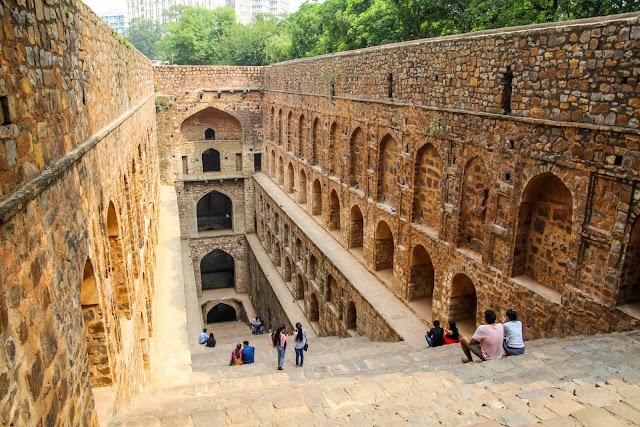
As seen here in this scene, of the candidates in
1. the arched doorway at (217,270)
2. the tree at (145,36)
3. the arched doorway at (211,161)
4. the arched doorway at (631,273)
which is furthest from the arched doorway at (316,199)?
the tree at (145,36)

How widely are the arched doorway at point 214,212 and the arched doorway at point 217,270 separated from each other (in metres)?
1.39

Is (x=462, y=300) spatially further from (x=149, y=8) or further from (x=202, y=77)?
(x=149, y=8)

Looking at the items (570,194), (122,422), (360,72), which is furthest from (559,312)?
(360,72)

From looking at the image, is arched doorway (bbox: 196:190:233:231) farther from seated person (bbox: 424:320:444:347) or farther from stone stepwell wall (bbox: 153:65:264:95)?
seated person (bbox: 424:320:444:347)

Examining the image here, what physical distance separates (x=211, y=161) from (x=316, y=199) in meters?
10.2

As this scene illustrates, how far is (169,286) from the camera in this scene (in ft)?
43.4

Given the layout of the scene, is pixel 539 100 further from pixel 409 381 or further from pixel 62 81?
pixel 62 81

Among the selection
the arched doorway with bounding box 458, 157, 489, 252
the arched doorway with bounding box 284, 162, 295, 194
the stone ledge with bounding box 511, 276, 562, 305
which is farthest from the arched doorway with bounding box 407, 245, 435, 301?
the arched doorway with bounding box 284, 162, 295, 194

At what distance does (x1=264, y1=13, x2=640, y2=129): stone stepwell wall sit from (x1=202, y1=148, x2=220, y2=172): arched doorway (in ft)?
50.8

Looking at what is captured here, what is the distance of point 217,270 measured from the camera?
26.8 metres

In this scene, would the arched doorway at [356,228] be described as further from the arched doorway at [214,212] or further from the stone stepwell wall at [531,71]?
the arched doorway at [214,212]

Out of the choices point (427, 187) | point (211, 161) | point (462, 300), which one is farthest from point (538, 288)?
point (211, 161)

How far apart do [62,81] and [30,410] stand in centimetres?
255

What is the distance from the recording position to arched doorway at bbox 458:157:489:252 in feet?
28.8
